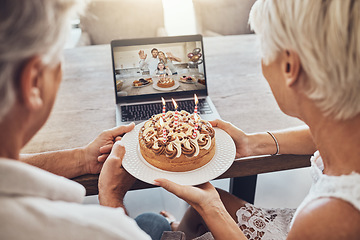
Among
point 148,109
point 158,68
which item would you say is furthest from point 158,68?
point 148,109

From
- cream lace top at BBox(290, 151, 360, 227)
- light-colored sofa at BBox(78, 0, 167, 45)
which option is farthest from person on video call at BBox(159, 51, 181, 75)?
light-colored sofa at BBox(78, 0, 167, 45)

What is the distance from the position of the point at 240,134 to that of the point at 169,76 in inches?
22.9

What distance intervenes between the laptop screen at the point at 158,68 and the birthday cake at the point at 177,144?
41 cm

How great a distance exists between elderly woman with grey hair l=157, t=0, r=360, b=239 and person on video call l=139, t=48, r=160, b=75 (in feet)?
2.51

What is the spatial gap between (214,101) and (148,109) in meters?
0.38

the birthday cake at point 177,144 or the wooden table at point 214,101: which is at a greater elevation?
the birthday cake at point 177,144

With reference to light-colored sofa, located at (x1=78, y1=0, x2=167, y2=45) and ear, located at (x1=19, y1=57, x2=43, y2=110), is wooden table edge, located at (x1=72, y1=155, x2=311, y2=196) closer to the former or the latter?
ear, located at (x1=19, y1=57, x2=43, y2=110)

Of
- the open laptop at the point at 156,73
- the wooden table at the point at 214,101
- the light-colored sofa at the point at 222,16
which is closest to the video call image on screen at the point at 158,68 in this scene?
the open laptop at the point at 156,73

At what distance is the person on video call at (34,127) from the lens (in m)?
0.54

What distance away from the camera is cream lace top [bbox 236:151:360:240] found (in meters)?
0.82

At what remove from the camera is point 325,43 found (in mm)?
734

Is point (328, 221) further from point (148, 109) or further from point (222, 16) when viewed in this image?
point (222, 16)

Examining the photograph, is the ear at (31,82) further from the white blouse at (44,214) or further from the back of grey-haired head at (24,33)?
the white blouse at (44,214)

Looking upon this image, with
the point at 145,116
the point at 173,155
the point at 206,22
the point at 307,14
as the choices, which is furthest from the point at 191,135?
the point at 206,22
